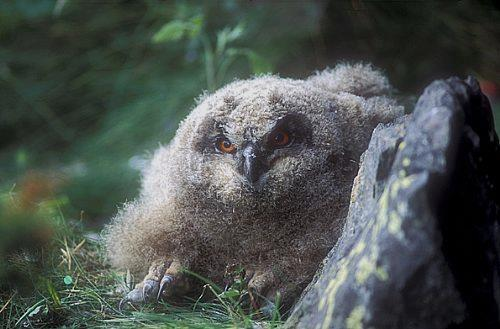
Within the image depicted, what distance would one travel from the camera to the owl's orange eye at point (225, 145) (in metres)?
2.22

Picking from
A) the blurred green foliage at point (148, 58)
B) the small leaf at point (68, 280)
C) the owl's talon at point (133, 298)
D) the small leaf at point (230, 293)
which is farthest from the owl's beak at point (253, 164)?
the blurred green foliage at point (148, 58)

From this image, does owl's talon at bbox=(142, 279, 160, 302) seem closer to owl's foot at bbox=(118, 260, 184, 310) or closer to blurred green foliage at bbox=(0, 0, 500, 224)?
owl's foot at bbox=(118, 260, 184, 310)

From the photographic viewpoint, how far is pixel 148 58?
524cm

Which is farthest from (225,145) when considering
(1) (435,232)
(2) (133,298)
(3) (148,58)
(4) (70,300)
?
(3) (148,58)

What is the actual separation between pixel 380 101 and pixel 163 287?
1108 mm

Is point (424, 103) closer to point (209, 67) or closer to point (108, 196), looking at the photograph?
A: point (209, 67)

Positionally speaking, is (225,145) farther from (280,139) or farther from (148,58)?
(148,58)

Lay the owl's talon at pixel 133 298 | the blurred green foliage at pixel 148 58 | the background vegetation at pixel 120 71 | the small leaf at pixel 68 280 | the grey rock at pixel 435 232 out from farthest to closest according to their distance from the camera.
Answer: the blurred green foliage at pixel 148 58 → the background vegetation at pixel 120 71 → the small leaf at pixel 68 280 → the owl's talon at pixel 133 298 → the grey rock at pixel 435 232

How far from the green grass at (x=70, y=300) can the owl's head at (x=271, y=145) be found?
13.4 inches

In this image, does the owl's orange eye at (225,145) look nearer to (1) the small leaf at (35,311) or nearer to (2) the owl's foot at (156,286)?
(2) the owl's foot at (156,286)

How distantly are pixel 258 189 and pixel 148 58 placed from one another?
333cm

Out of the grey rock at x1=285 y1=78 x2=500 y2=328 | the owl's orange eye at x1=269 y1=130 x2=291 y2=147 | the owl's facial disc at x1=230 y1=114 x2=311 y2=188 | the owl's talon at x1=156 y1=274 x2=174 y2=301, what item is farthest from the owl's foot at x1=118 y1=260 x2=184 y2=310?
the grey rock at x1=285 y1=78 x2=500 y2=328

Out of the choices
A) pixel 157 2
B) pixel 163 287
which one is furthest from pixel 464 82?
pixel 157 2

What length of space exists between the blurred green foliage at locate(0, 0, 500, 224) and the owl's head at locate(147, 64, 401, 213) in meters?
1.38
